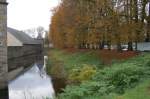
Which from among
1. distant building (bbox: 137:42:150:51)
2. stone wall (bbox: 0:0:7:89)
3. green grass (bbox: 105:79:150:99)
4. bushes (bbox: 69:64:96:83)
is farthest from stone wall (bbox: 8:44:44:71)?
green grass (bbox: 105:79:150:99)

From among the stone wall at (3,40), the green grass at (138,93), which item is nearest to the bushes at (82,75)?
the stone wall at (3,40)

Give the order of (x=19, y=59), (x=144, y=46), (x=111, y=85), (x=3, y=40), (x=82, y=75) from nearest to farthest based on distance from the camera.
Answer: (x=111, y=85) < (x=82, y=75) < (x=3, y=40) < (x=144, y=46) < (x=19, y=59)

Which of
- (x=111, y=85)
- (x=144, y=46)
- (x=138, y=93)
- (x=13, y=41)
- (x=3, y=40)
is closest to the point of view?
(x=138, y=93)

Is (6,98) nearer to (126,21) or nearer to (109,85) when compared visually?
(109,85)

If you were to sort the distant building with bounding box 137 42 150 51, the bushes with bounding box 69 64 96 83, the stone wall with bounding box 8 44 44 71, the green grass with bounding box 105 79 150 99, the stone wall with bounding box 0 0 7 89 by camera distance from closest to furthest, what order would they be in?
the green grass with bounding box 105 79 150 99, the bushes with bounding box 69 64 96 83, the stone wall with bounding box 0 0 7 89, the distant building with bounding box 137 42 150 51, the stone wall with bounding box 8 44 44 71

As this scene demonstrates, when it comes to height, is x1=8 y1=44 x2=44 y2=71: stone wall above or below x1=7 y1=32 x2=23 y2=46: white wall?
below

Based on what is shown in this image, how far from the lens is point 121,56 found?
3116 cm

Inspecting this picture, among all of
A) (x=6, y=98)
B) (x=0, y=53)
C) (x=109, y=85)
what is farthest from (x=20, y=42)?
(x=109, y=85)

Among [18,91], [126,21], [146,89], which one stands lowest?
[18,91]

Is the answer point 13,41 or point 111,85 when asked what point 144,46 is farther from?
point 13,41

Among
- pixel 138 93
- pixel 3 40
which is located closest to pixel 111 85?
pixel 138 93

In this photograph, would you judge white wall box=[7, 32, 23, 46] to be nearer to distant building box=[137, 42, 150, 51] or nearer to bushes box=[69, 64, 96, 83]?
distant building box=[137, 42, 150, 51]

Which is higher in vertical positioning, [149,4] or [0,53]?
[149,4]

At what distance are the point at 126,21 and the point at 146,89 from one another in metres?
20.0
